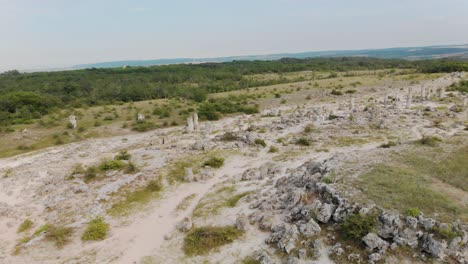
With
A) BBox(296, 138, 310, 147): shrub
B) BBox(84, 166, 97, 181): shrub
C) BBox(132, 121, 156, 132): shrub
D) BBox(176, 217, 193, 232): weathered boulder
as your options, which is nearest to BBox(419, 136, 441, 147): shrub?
BBox(296, 138, 310, 147): shrub

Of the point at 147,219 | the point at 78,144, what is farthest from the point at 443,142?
the point at 78,144

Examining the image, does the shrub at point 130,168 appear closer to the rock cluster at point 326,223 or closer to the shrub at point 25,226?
the shrub at point 25,226

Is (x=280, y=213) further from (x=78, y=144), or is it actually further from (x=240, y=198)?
(x=78, y=144)

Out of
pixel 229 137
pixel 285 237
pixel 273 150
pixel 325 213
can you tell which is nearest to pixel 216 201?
pixel 285 237

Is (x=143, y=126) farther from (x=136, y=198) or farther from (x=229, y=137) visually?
(x=136, y=198)

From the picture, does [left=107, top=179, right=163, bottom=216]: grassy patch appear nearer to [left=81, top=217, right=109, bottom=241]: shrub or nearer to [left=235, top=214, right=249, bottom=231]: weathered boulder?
[left=81, top=217, right=109, bottom=241]: shrub
